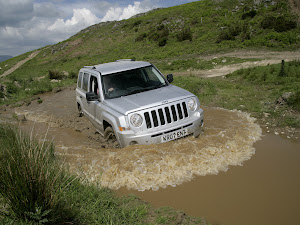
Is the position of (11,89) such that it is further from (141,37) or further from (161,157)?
(141,37)

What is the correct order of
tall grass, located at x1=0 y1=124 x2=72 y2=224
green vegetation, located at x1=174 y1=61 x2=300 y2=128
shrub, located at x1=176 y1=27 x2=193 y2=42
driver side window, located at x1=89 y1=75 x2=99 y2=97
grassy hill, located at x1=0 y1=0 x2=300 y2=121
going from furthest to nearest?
shrub, located at x1=176 y1=27 x2=193 y2=42 → grassy hill, located at x1=0 y1=0 x2=300 y2=121 → green vegetation, located at x1=174 y1=61 x2=300 y2=128 → driver side window, located at x1=89 y1=75 x2=99 y2=97 → tall grass, located at x1=0 y1=124 x2=72 y2=224

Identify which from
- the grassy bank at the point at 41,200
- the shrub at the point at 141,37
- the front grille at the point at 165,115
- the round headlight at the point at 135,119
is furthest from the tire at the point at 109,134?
the shrub at the point at 141,37

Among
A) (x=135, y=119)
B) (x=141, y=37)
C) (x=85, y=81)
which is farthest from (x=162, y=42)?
(x=135, y=119)

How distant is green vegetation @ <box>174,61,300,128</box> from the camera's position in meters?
8.09

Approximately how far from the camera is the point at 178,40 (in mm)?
36875

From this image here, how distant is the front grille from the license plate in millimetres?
236

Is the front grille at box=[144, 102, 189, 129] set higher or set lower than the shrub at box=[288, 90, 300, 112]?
higher

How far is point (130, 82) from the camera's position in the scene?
646cm

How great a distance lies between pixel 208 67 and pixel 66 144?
14630mm

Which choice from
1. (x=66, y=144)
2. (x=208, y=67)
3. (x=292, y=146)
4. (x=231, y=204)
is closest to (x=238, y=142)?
(x=292, y=146)

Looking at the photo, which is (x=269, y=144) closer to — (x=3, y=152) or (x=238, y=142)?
(x=238, y=142)

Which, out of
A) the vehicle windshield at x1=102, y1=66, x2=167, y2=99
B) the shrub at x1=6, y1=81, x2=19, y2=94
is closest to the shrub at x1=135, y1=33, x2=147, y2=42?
the shrub at x1=6, y1=81, x2=19, y2=94

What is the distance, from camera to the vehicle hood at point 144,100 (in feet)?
17.6

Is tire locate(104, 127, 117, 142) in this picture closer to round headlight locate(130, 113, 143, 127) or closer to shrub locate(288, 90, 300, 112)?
round headlight locate(130, 113, 143, 127)
